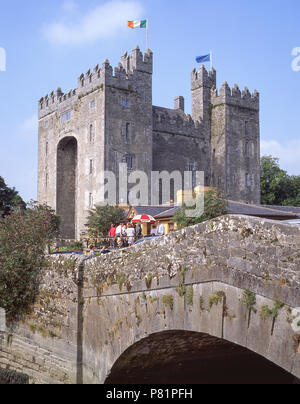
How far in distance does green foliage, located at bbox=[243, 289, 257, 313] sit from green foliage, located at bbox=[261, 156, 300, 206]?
222ft

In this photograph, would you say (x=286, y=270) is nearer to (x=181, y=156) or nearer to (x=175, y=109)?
(x=181, y=156)

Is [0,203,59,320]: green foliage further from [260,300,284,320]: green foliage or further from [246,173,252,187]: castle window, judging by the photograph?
[246,173,252,187]: castle window

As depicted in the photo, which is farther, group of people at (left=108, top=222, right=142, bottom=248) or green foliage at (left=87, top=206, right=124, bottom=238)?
green foliage at (left=87, top=206, right=124, bottom=238)

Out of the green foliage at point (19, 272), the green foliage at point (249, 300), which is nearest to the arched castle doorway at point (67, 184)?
the green foliage at point (19, 272)

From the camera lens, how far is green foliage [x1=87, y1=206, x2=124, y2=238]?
3975 centimetres

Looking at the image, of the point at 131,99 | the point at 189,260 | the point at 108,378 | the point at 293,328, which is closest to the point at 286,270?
the point at 293,328

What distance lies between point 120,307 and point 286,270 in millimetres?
4515

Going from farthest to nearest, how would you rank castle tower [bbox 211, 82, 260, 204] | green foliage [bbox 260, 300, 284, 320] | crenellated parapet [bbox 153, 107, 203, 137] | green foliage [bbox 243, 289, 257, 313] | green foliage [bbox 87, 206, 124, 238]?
castle tower [bbox 211, 82, 260, 204]
crenellated parapet [bbox 153, 107, 203, 137]
green foliage [bbox 87, 206, 124, 238]
green foliage [bbox 243, 289, 257, 313]
green foliage [bbox 260, 300, 284, 320]

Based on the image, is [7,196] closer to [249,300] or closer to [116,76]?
[116,76]

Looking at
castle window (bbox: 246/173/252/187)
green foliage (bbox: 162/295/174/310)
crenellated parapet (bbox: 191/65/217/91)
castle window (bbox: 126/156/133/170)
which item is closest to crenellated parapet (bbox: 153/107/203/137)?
crenellated parapet (bbox: 191/65/217/91)

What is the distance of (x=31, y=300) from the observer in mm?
14102

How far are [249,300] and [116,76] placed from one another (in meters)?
43.0

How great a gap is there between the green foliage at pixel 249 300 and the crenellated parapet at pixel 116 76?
4172 centimetres

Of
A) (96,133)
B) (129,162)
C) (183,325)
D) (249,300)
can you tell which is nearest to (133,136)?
(129,162)
